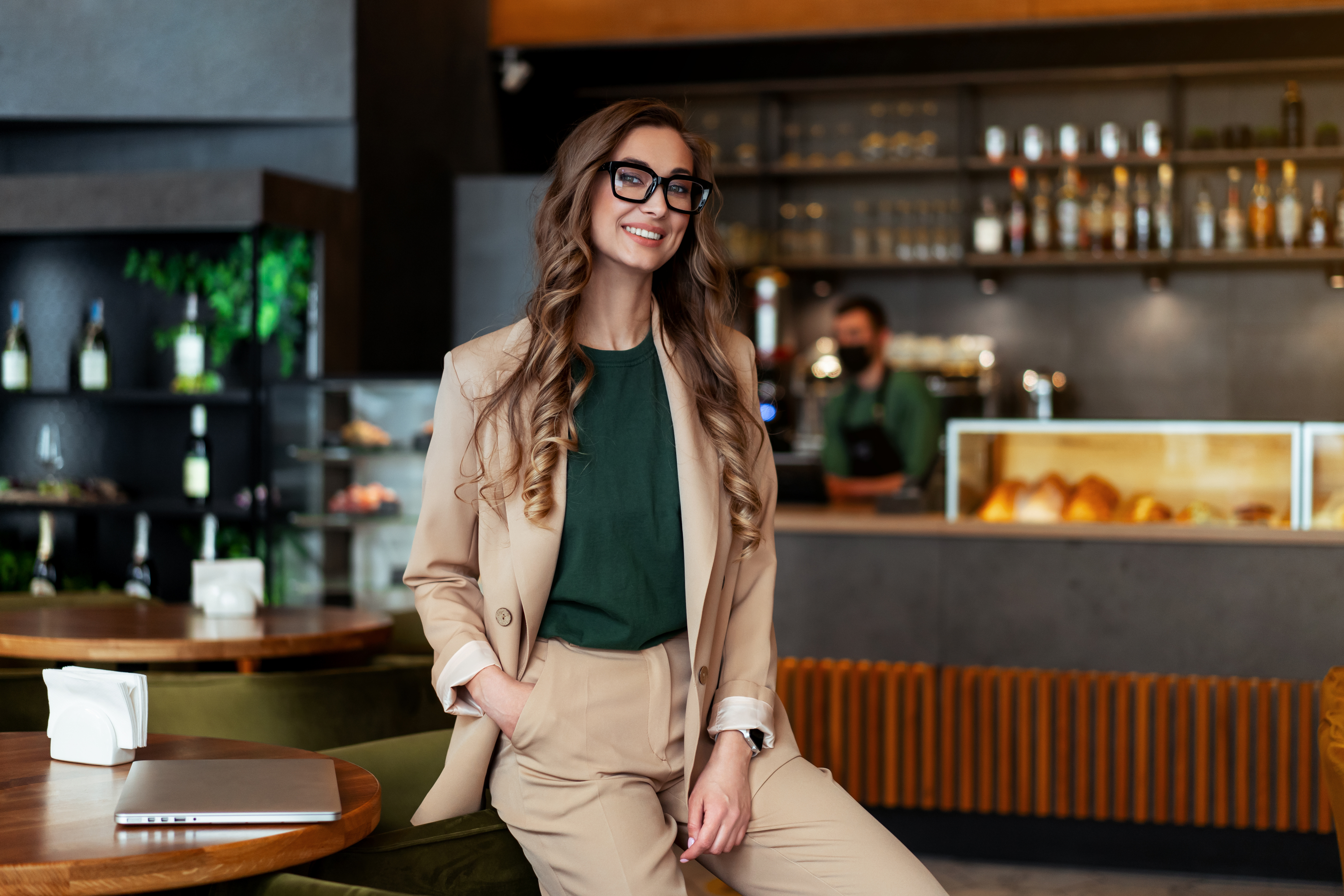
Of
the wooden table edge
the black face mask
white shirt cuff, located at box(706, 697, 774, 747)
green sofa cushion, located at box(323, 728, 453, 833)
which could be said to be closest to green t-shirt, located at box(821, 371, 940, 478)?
the black face mask

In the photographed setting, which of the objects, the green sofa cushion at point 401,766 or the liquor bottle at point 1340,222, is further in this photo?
the liquor bottle at point 1340,222

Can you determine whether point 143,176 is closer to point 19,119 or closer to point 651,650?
point 19,119

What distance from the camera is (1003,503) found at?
12.4 ft

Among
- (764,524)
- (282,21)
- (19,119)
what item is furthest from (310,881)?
(19,119)

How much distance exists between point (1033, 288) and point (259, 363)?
4.00 m

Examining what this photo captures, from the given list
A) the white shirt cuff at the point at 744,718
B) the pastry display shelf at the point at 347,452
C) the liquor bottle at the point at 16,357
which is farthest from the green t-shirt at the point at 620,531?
the liquor bottle at the point at 16,357

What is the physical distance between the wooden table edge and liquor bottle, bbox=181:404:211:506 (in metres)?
3.67

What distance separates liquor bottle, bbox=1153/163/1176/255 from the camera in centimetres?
600

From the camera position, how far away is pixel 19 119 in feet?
17.4

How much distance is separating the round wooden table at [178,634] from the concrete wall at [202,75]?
8.51ft

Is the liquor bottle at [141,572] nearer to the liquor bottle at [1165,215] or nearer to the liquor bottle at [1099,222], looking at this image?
the liquor bottle at [1099,222]

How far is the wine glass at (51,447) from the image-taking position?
5184 millimetres

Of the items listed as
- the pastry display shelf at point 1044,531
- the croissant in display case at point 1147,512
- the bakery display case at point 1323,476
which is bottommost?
the pastry display shelf at point 1044,531

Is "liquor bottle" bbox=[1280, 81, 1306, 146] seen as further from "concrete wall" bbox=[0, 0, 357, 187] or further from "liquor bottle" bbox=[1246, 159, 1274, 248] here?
"concrete wall" bbox=[0, 0, 357, 187]
